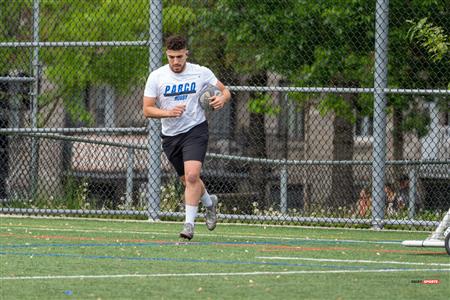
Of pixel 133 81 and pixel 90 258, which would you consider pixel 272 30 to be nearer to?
pixel 133 81

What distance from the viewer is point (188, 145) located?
12141 mm

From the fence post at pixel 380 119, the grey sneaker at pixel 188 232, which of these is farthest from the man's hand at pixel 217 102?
the fence post at pixel 380 119

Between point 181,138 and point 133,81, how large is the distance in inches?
416

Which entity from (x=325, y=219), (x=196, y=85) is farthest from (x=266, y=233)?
(x=196, y=85)

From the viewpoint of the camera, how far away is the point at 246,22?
20.3 meters

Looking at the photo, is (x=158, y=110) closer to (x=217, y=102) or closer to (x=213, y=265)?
(x=217, y=102)

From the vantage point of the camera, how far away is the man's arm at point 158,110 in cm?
1185

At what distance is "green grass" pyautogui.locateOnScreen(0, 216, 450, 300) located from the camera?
7.90m

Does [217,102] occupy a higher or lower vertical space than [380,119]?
higher

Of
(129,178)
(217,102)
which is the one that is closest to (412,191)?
(129,178)

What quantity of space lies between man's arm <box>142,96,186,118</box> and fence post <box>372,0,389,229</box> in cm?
330

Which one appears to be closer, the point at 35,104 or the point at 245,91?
the point at 245,91

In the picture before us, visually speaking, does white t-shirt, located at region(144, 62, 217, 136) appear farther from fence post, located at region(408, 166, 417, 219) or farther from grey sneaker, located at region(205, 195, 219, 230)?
fence post, located at region(408, 166, 417, 219)

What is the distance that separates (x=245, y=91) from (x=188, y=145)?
4295 millimetres
